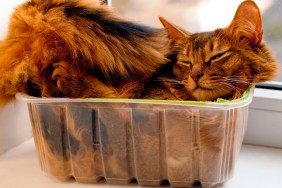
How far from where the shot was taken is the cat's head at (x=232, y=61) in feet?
2.32

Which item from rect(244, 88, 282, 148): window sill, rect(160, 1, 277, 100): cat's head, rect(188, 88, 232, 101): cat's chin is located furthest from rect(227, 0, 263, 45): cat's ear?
rect(244, 88, 282, 148): window sill

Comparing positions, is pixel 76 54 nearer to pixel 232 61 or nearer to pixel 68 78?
pixel 68 78

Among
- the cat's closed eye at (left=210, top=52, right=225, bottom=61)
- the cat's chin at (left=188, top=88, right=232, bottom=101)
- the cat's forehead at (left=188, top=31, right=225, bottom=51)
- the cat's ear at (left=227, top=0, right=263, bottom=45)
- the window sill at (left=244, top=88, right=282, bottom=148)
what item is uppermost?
the cat's ear at (left=227, top=0, right=263, bottom=45)

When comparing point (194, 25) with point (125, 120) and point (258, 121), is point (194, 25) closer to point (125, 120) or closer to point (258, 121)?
point (258, 121)

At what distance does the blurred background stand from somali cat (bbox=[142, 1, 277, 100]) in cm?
24

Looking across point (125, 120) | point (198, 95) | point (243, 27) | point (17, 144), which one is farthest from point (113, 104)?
point (17, 144)

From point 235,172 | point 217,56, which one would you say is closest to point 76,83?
point 217,56

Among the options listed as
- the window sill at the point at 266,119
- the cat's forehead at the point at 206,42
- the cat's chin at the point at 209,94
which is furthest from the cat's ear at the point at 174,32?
the window sill at the point at 266,119

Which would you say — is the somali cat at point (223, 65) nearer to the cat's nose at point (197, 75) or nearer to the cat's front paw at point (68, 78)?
the cat's nose at point (197, 75)

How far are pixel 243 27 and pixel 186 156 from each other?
0.24 m

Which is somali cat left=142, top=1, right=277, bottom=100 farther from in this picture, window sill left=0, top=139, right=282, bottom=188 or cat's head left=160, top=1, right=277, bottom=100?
window sill left=0, top=139, right=282, bottom=188

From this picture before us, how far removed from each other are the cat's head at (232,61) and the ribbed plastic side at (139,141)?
0.18 ft

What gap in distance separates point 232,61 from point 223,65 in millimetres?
16

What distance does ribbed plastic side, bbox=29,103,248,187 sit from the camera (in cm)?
68
